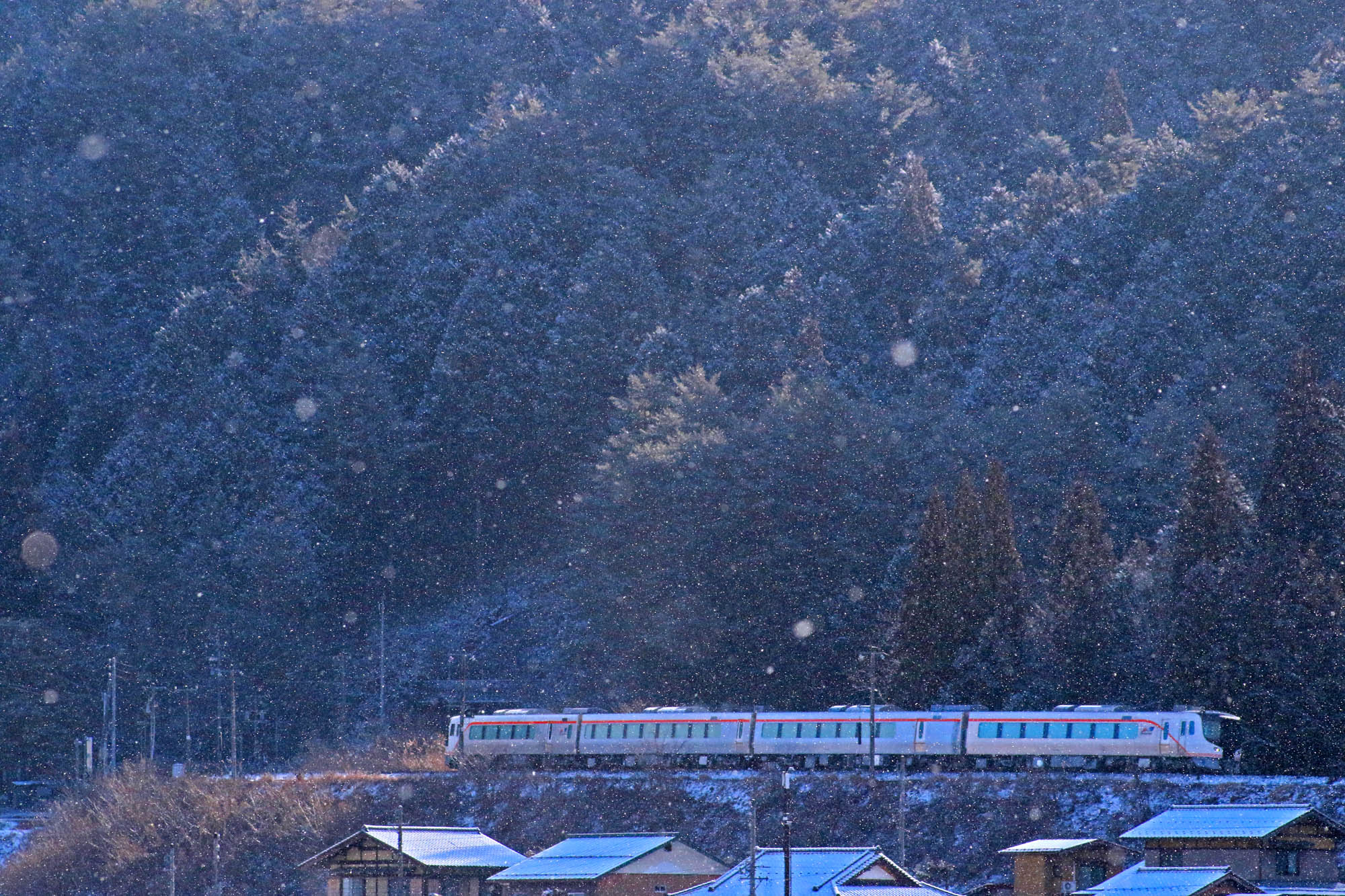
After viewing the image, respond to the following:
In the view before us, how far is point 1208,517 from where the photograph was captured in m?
56.8

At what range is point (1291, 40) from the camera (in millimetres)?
112188

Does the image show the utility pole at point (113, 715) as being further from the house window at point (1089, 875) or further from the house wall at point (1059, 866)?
the house window at point (1089, 875)

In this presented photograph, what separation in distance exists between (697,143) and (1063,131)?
2226cm

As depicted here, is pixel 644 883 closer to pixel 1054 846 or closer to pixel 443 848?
pixel 443 848

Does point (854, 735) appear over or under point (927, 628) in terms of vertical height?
under

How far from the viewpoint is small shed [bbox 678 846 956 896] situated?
129ft

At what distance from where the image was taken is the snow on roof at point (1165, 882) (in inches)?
1428

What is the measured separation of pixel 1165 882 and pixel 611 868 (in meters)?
12.6

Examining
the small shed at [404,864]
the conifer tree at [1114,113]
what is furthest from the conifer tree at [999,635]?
the conifer tree at [1114,113]

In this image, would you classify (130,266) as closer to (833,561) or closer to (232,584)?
(232,584)

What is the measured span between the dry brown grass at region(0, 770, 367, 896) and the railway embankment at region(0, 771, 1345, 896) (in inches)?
2.2

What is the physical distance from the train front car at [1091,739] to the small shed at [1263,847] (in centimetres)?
1086

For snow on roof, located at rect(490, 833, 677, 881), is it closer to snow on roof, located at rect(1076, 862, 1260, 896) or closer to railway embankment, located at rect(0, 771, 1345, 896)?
railway embankment, located at rect(0, 771, 1345, 896)

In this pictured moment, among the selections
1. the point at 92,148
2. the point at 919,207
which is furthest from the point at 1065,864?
the point at 92,148
